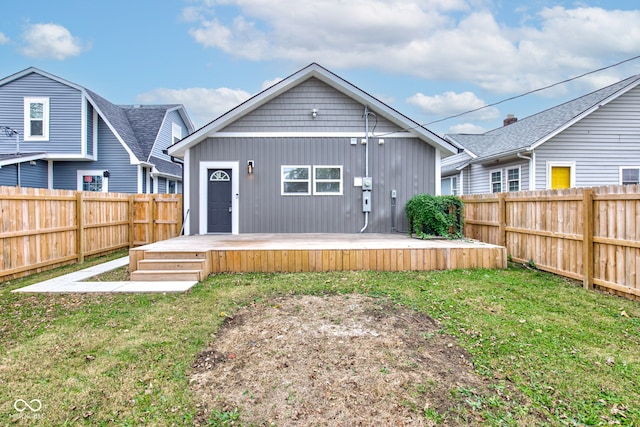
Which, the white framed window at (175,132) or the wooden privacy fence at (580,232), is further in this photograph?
the white framed window at (175,132)

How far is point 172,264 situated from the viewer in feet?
20.3

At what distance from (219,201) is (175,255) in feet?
11.3

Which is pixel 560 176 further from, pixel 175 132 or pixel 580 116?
pixel 175 132

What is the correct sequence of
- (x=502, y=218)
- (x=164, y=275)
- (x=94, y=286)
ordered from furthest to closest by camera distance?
(x=502, y=218), (x=164, y=275), (x=94, y=286)

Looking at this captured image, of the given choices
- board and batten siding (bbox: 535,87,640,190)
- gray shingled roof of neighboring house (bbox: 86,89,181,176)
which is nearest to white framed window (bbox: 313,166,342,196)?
board and batten siding (bbox: 535,87,640,190)

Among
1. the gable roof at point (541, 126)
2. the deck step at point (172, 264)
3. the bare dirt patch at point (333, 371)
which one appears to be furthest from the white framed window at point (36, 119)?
the gable roof at point (541, 126)

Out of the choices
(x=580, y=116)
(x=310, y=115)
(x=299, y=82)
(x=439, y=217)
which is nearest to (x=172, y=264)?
(x=310, y=115)

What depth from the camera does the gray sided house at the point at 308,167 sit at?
9.55 m

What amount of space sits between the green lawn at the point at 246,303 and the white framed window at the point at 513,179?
8339 mm

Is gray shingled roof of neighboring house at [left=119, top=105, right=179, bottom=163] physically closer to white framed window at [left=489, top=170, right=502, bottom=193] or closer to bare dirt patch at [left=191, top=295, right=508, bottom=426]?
bare dirt patch at [left=191, top=295, right=508, bottom=426]

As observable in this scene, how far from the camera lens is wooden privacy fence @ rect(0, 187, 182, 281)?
6.05m

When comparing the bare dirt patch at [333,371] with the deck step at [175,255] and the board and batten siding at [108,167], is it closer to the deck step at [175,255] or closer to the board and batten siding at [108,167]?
the deck step at [175,255]

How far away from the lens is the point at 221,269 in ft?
21.2

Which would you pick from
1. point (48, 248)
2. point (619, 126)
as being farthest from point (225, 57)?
point (619, 126)
